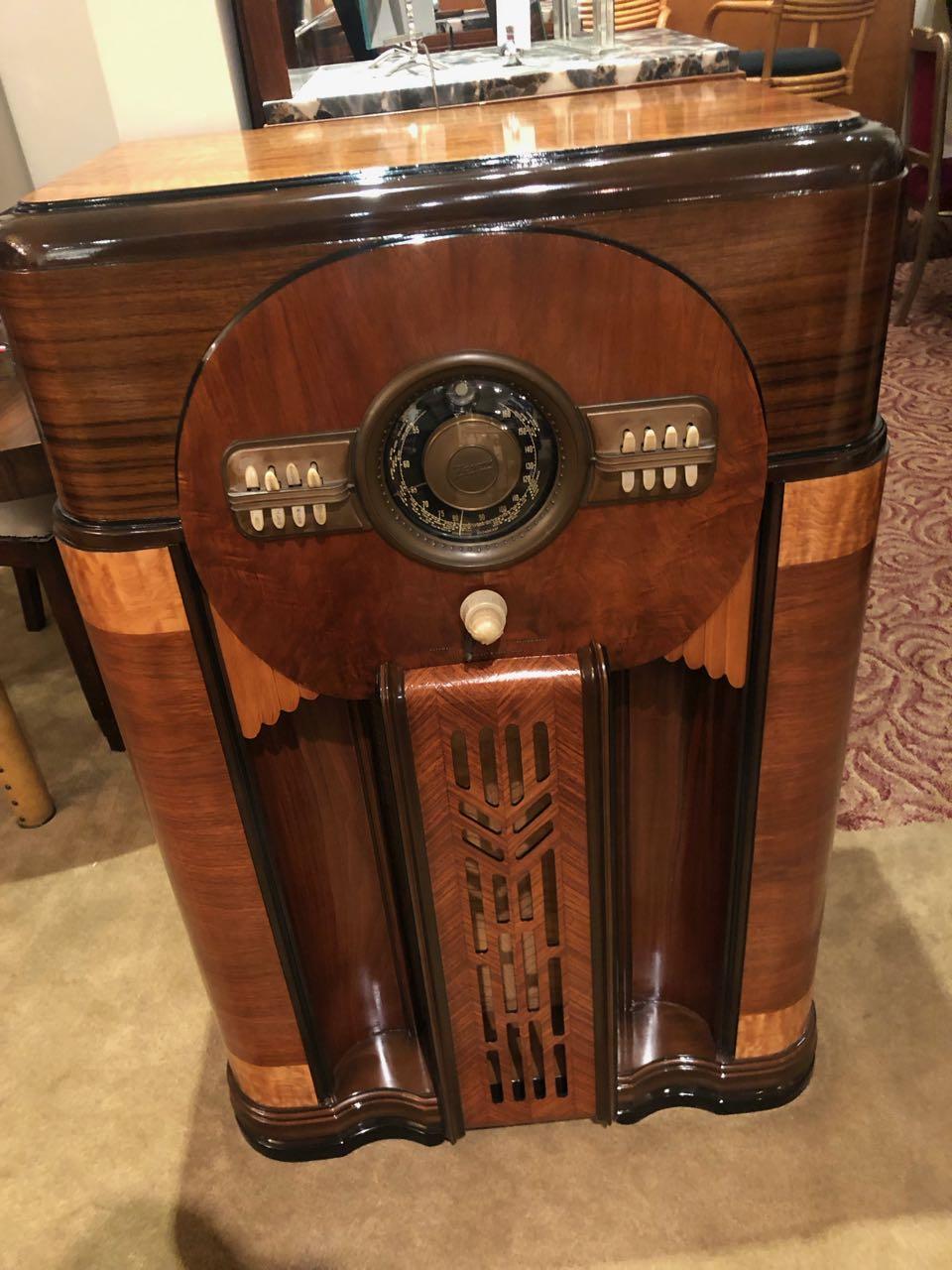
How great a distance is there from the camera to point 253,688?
34.3 inches

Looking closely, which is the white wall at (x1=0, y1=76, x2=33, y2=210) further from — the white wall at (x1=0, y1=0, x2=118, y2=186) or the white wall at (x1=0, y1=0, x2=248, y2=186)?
the white wall at (x1=0, y1=0, x2=248, y2=186)

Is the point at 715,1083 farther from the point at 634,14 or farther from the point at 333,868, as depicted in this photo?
the point at 634,14

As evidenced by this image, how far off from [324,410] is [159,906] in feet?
3.40

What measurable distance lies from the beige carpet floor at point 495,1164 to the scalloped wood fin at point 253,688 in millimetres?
573

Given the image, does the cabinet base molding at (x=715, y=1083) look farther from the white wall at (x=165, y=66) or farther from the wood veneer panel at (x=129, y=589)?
the white wall at (x=165, y=66)

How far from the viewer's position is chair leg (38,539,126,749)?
1590 millimetres

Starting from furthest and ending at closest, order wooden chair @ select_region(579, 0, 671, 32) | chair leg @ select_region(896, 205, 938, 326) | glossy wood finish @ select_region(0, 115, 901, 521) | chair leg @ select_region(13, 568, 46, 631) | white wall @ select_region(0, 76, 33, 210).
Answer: chair leg @ select_region(896, 205, 938, 326) < wooden chair @ select_region(579, 0, 671, 32) < chair leg @ select_region(13, 568, 46, 631) < white wall @ select_region(0, 76, 33, 210) < glossy wood finish @ select_region(0, 115, 901, 521)

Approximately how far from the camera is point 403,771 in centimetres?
88

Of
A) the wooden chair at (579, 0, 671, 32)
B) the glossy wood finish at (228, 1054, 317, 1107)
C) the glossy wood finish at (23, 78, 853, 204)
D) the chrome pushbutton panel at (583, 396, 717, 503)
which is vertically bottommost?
the glossy wood finish at (228, 1054, 317, 1107)

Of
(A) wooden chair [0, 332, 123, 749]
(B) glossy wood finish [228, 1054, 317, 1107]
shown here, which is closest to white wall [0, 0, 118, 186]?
(A) wooden chair [0, 332, 123, 749]

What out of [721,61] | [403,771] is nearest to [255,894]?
[403,771]

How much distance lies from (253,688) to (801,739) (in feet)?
1.63

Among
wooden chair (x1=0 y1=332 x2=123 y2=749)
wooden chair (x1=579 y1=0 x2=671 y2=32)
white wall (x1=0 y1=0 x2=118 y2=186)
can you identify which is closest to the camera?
wooden chair (x1=0 y1=332 x2=123 y2=749)

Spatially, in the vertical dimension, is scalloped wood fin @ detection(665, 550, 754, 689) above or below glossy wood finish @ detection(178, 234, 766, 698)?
below
